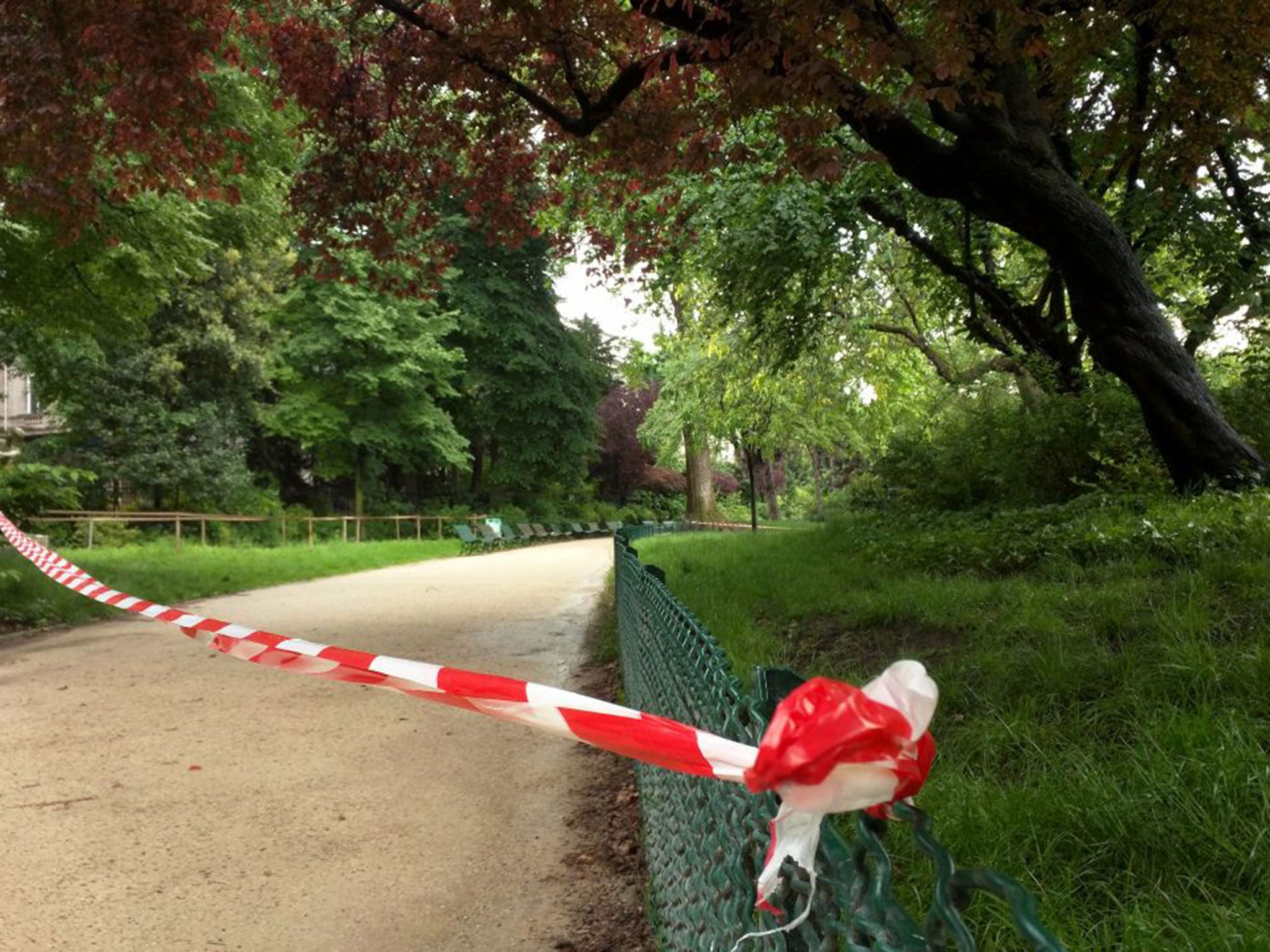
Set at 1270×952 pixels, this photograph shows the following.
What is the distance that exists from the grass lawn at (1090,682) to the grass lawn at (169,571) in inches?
267

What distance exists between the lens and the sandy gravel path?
300cm

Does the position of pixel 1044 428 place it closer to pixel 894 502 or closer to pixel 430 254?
A: pixel 894 502

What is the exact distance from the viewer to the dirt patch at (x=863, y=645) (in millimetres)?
4613

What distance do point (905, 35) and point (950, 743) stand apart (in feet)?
13.5

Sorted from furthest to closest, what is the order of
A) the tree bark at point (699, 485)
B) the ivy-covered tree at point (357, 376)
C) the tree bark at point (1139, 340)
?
the tree bark at point (699, 485) → the ivy-covered tree at point (357, 376) → the tree bark at point (1139, 340)

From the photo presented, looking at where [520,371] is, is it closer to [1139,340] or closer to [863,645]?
[1139,340]

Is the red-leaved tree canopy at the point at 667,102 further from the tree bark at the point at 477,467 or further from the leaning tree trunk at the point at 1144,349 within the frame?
the tree bark at the point at 477,467

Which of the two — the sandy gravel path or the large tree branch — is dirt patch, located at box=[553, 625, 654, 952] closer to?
the sandy gravel path

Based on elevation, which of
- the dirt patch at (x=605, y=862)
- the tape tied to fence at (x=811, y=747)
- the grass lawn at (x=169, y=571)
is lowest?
the dirt patch at (x=605, y=862)

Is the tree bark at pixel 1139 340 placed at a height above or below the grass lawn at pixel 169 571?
above

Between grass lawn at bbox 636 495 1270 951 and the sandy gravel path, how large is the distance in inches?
57.1

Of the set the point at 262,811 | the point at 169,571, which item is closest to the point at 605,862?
the point at 262,811

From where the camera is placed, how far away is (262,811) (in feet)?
13.0

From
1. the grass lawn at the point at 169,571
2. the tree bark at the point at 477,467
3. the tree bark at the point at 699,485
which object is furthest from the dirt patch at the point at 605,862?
the tree bark at the point at 477,467
